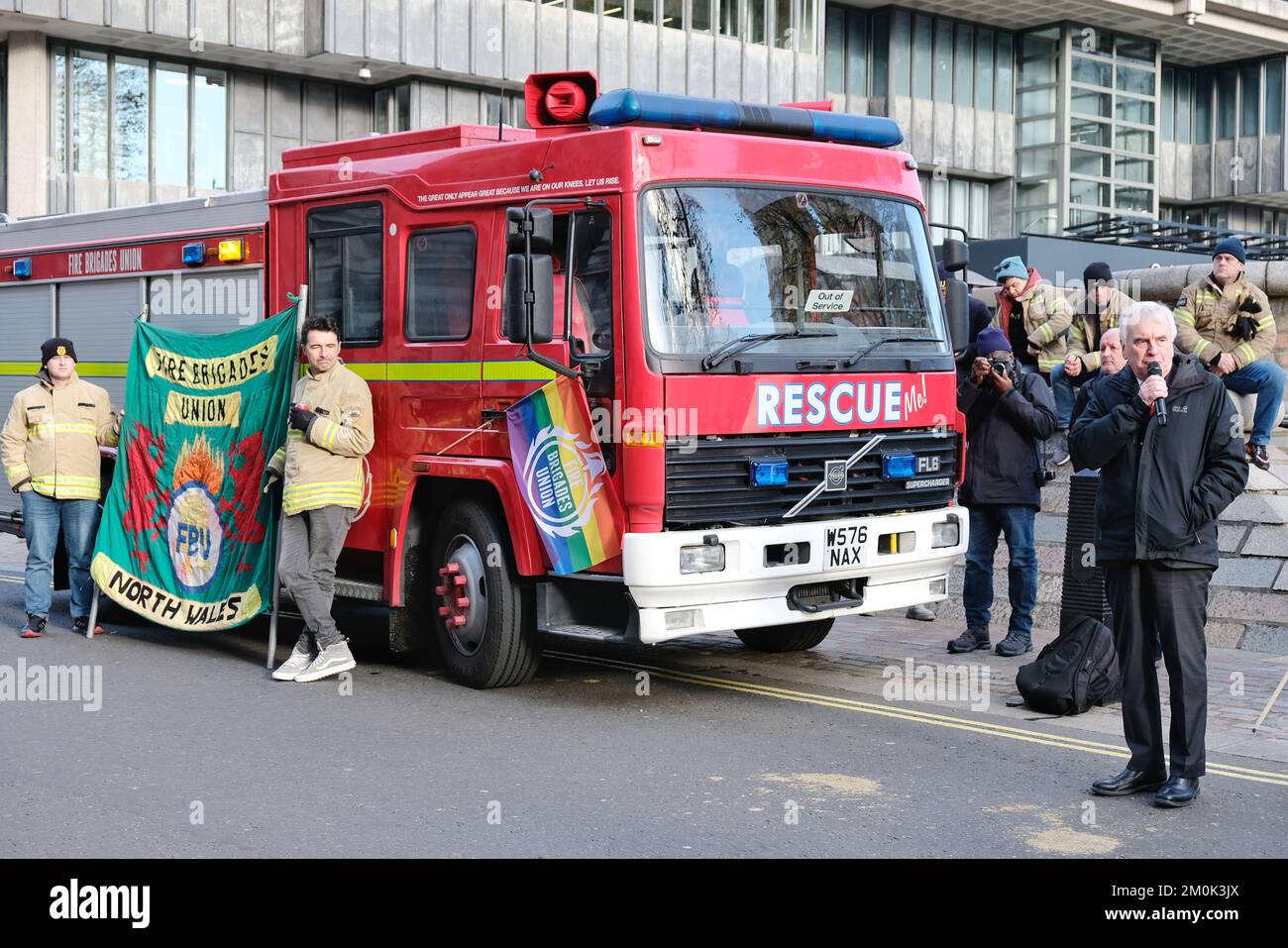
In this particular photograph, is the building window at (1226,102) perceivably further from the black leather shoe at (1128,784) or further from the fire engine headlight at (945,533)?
the black leather shoe at (1128,784)

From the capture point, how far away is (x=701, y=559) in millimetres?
7680

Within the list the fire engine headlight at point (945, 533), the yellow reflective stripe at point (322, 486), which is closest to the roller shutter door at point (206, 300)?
the yellow reflective stripe at point (322, 486)

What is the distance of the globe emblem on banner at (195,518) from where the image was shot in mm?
9984

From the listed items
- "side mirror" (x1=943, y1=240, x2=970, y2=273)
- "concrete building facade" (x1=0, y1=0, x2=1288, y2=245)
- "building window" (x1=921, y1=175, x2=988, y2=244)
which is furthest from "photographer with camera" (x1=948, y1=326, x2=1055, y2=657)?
"building window" (x1=921, y1=175, x2=988, y2=244)

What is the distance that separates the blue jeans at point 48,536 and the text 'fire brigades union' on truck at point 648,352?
2.22m

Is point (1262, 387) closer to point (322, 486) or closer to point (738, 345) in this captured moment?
point (738, 345)

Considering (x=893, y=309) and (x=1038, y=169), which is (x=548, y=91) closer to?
(x=893, y=309)

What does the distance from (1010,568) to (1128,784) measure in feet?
11.4

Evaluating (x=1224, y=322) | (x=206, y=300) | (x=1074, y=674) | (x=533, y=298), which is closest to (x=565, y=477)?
(x=533, y=298)

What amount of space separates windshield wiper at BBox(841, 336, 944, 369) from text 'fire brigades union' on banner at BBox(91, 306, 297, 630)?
3.33 m

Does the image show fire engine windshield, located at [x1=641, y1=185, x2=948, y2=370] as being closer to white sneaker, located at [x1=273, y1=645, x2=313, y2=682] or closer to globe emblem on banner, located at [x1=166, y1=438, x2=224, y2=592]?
white sneaker, located at [x1=273, y1=645, x2=313, y2=682]

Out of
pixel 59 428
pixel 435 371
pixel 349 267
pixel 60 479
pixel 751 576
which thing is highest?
pixel 349 267
